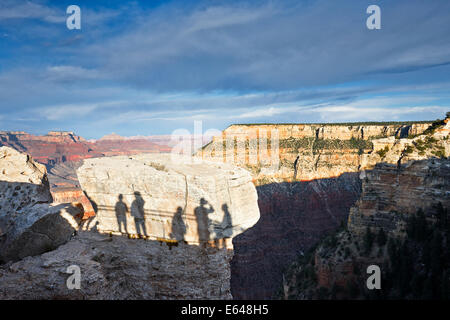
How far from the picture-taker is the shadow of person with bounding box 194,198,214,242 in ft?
23.4

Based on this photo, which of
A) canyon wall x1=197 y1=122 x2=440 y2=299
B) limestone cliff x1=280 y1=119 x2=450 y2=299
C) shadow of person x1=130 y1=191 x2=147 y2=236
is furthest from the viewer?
canyon wall x1=197 y1=122 x2=440 y2=299

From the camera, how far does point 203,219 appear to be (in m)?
7.24

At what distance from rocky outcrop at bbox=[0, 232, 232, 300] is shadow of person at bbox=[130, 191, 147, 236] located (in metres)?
0.31

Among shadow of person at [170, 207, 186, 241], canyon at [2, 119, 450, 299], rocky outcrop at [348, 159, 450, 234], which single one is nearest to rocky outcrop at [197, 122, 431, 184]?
canyon at [2, 119, 450, 299]

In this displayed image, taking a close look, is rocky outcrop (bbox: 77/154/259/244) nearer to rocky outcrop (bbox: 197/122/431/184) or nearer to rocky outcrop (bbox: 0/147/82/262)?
rocky outcrop (bbox: 0/147/82/262)

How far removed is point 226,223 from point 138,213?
227cm

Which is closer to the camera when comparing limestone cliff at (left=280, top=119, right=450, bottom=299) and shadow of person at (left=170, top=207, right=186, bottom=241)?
shadow of person at (left=170, top=207, right=186, bottom=241)

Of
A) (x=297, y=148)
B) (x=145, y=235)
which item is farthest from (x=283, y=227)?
(x=145, y=235)

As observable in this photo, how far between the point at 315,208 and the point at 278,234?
10.2 m

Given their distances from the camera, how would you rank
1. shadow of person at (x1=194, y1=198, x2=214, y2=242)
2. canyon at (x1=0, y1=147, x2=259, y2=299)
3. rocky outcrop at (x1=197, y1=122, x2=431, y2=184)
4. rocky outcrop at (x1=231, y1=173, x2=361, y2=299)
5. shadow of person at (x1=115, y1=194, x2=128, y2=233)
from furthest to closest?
rocky outcrop at (x1=197, y1=122, x2=431, y2=184)
rocky outcrop at (x1=231, y1=173, x2=361, y2=299)
shadow of person at (x1=115, y1=194, x2=128, y2=233)
shadow of person at (x1=194, y1=198, x2=214, y2=242)
canyon at (x1=0, y1=147, x2=259, y2=299)

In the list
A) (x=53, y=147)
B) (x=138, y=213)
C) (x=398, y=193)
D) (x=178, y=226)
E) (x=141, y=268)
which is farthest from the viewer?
(x=53, y=147)

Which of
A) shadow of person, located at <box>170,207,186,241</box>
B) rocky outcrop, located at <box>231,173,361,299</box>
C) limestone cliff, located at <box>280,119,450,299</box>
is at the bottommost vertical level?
rocky outcrop, located at <box>231,173,361,299</box>

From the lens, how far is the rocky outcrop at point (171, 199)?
7.21 meters

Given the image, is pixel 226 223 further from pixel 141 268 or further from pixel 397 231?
pixel 397 231
